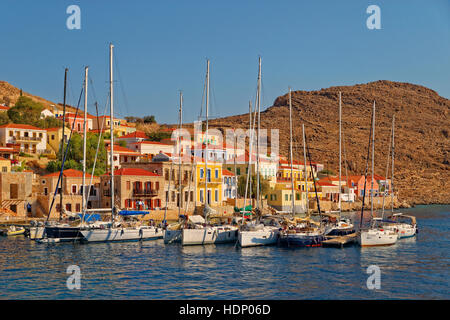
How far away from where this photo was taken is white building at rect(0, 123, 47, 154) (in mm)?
77938

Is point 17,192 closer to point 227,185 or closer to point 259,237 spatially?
point 227,185

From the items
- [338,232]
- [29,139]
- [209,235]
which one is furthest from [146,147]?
[209,235]

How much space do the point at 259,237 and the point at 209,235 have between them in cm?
378

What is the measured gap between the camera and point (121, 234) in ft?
132

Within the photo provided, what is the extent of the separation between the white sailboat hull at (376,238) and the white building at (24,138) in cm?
5522

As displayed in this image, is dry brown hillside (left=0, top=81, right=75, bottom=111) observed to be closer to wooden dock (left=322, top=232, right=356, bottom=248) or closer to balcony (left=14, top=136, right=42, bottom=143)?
balcony (left=14, top=136, right=42, bottom=143)

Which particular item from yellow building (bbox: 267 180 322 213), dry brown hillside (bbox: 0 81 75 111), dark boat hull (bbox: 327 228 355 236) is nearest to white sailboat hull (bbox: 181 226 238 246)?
dark boat hull (bbox: 327 228 355 236)

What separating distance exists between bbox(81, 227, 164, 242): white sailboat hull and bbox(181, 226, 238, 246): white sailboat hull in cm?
448

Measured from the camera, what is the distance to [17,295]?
23.6 meters
